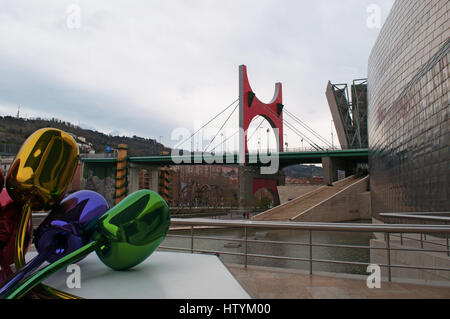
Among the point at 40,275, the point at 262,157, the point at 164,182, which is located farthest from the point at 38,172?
the point at 164,182

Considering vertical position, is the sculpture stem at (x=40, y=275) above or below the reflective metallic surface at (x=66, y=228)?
below

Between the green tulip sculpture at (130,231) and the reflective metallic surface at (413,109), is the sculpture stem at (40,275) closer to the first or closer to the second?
the green tulip sculpture at (130,231)

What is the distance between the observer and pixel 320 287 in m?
3.43

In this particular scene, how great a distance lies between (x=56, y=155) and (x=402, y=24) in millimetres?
18303

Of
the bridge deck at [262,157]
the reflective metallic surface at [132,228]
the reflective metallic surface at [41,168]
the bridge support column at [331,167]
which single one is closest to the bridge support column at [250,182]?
the bridge deck at [262,157]

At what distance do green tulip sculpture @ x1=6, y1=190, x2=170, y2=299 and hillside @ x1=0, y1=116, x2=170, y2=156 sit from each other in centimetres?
7115

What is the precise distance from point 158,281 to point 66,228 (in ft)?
3.22

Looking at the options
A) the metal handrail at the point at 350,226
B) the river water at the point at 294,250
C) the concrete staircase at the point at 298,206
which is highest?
the metal handrail at the point at 350,226

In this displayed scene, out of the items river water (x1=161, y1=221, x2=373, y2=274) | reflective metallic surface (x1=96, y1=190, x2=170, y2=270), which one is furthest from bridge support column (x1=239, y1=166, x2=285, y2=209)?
reflective metallic surface (x1=96, y1=190, x2=170, y2=270)

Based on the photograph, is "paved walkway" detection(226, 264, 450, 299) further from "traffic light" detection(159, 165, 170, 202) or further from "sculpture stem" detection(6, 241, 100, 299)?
"traffic light" detection(159, 165, 170, 202)

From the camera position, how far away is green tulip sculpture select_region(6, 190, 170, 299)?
2.80 meters

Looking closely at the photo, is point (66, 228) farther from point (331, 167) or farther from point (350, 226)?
point (331, 167)

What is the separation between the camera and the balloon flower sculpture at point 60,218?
2623 millimetres
